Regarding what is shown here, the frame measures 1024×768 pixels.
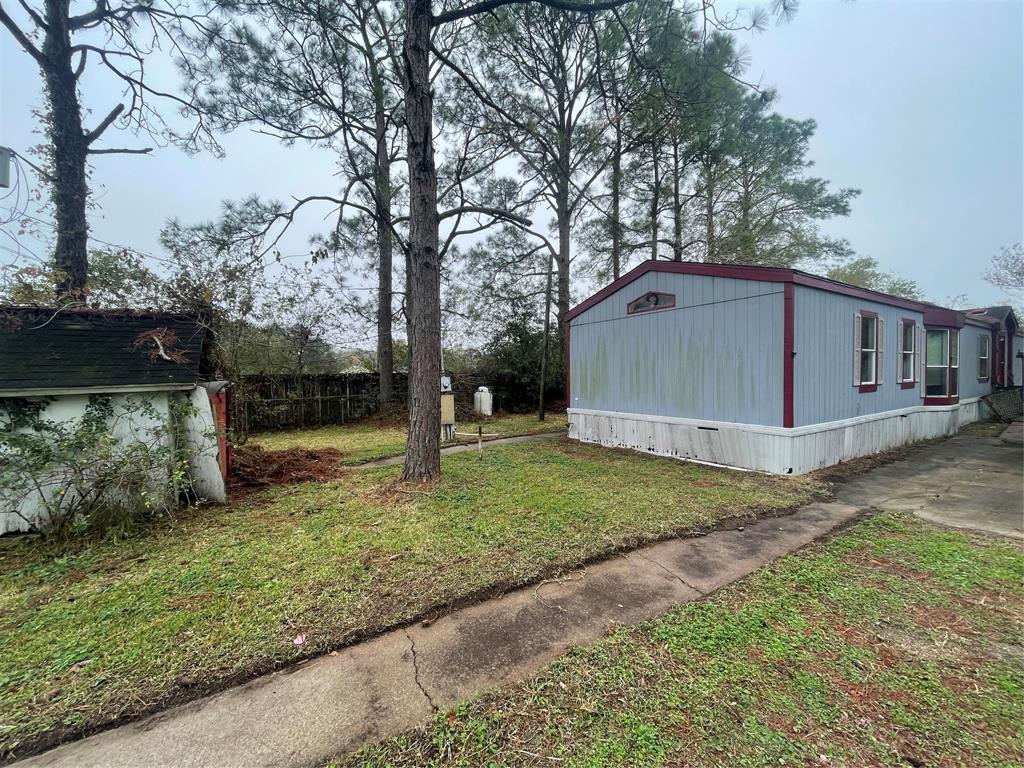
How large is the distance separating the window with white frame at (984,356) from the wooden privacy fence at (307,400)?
58.8 ft

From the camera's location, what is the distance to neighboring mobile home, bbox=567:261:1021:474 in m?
5.70

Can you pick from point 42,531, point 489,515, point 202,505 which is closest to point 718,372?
point 489,515

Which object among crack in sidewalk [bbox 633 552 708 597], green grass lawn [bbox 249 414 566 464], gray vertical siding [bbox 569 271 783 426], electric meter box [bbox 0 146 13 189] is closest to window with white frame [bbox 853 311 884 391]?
gray vertical siding [bbox 569 271 783 426]

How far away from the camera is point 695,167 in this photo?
12.6 meters

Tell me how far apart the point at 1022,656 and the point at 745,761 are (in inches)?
74.3

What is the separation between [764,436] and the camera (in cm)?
581

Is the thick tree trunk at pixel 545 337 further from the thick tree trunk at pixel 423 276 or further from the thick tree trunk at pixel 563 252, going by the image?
the thick tree trunk at pixel 423 276

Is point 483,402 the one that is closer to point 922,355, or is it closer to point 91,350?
point 91,350

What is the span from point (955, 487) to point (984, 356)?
34.7 feet

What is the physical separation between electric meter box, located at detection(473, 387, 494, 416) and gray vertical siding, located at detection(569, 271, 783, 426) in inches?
194

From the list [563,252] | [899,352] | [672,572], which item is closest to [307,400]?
[563,252]

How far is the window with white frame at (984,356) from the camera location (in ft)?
37.0

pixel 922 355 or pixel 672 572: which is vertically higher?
pixel 922 355

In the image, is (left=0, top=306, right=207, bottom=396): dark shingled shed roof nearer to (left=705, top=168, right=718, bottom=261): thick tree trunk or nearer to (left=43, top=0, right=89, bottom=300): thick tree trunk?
(left=43, top=0, right=89, bottom=300): thick tree trunk
